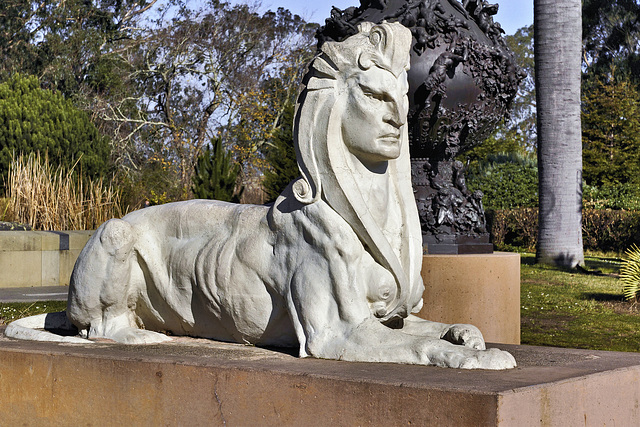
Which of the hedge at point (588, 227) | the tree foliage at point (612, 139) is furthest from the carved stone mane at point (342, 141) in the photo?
→ the tree foliage at point (612, 139)

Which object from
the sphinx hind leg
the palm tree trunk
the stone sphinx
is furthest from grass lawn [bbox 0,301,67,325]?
the palm tree trunk

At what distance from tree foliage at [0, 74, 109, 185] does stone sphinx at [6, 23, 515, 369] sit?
15677 mm

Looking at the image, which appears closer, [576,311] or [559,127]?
[576,311]

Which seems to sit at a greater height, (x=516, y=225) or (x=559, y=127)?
(x=559, y=127)

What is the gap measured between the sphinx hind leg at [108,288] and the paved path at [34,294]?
Answer: 511 cm

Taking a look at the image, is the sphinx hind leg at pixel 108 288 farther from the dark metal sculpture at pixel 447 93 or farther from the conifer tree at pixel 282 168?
the conifer tree at pixel 282 168

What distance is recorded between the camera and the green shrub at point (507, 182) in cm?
2039

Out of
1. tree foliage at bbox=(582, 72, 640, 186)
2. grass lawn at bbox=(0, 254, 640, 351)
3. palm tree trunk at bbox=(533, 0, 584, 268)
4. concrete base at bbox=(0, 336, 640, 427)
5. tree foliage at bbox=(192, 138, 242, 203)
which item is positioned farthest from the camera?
tree foliage at bbox=(582, 72, 640, 186)

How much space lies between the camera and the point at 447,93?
6059 millimetres

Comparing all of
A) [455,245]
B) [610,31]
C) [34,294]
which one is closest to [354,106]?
[455,245]

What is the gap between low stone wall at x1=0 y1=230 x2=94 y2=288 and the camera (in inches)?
442

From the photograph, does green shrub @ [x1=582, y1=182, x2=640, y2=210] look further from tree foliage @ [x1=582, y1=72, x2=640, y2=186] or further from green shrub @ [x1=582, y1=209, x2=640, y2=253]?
tree foliage @ [x1=582, y1=72, x2=640, y2=186]

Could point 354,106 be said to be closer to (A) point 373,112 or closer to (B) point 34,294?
(A) point 373,112

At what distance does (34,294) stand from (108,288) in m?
6.21
